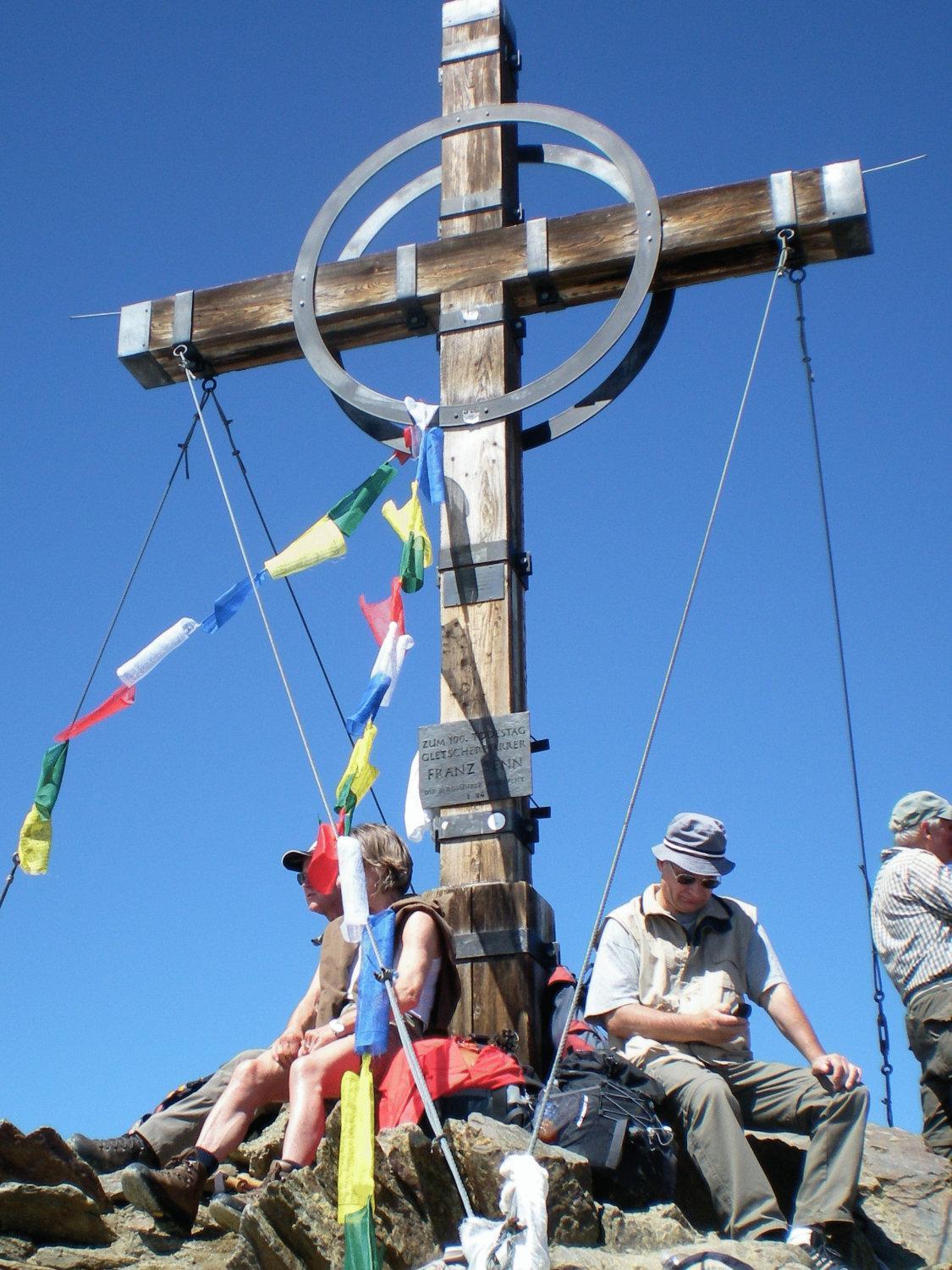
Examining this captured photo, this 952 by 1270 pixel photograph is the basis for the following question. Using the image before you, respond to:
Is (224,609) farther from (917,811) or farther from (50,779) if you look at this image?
(917,811)

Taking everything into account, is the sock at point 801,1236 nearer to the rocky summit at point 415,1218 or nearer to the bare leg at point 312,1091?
the rocky summit at point 415,1218

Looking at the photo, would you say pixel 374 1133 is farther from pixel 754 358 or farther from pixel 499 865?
pixel 754 358

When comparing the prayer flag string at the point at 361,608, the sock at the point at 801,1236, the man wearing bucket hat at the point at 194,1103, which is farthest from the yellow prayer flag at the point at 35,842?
the sock at the point at 801,1236

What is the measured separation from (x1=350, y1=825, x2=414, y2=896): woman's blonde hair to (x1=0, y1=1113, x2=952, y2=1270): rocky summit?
104 centimetres

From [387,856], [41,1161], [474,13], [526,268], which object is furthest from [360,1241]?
[474,13]

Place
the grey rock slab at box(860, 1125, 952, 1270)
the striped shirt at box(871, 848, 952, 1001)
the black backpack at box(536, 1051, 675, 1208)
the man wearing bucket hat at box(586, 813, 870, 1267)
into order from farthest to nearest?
the striped shirt at box(871, 848, 952, 1001)
the grey rock slab at box(860, 1125, 952, 1270)
the man wearing bucket hat at box(586, 813, 870, 1267)
the black backpack at box(536, 1051, 675, 1208)

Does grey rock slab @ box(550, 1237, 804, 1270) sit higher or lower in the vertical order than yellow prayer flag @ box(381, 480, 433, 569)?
lower

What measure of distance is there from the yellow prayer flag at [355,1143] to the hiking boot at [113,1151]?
4.46 feet

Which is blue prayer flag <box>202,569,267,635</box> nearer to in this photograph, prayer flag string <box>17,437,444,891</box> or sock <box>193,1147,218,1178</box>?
prayer flag string <box>17,437,444,891</box>

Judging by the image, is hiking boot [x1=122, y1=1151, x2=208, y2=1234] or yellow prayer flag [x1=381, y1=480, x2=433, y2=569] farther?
yellow prayer flag [x1=381, y1=480, x2=433, y2=569]

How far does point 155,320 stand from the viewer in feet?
21.7

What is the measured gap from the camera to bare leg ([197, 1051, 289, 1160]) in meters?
4.61

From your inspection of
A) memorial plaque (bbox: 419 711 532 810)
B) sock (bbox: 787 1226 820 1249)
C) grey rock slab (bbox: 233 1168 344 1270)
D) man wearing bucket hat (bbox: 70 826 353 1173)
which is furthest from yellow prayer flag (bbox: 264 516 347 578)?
sock (bbox: 787 1226 820 1249)

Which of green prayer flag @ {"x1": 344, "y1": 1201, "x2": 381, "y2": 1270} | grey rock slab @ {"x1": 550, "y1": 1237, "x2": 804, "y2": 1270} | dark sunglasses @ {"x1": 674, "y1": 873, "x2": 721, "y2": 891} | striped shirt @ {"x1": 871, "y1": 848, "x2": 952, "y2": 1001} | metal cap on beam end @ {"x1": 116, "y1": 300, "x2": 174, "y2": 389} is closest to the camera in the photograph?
grey rock slab @ {"x1": 550, "y1": 1237, "x2": 804, "y2": 1270}
